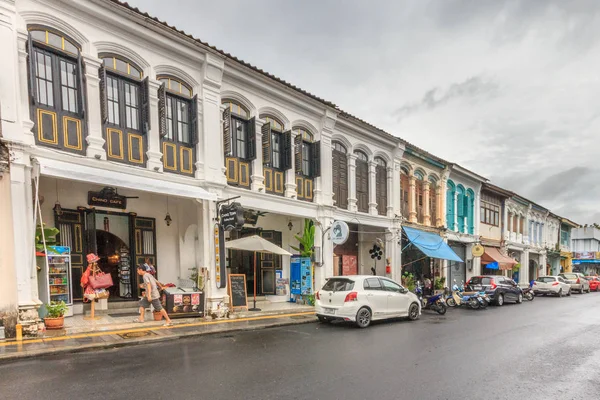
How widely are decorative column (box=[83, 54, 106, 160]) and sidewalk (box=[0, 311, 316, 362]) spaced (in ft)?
14.6

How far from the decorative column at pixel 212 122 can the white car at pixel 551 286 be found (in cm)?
2338

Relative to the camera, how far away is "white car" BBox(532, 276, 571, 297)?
81.7ft

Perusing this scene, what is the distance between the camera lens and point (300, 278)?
16.0 metres

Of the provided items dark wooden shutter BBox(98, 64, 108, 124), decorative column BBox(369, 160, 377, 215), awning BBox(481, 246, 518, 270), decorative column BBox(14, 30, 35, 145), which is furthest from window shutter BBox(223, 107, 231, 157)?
awning BBox(481, 246, 518, 270)

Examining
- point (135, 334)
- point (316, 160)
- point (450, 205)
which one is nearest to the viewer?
point (135, 334)

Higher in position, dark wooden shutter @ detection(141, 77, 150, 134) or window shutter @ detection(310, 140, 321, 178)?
dark wooden shutter @ detection(141, 77, 150, 134)

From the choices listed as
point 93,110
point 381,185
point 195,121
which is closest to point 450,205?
point 381,185

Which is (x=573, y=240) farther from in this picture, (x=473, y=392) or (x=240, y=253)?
(x=473, y=392)

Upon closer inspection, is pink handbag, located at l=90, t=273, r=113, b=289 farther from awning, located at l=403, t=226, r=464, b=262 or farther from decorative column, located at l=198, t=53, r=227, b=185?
awning, located at l=403, t=226, r=464, b=262

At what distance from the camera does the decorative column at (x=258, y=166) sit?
13820mm

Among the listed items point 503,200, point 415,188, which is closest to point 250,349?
point 415,188

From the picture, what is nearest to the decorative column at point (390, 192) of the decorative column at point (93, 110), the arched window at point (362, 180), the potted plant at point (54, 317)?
the arched window at point (362, 180)

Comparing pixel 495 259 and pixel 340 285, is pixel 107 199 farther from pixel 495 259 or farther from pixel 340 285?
pixel 495 259

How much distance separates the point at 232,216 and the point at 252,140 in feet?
11.0
